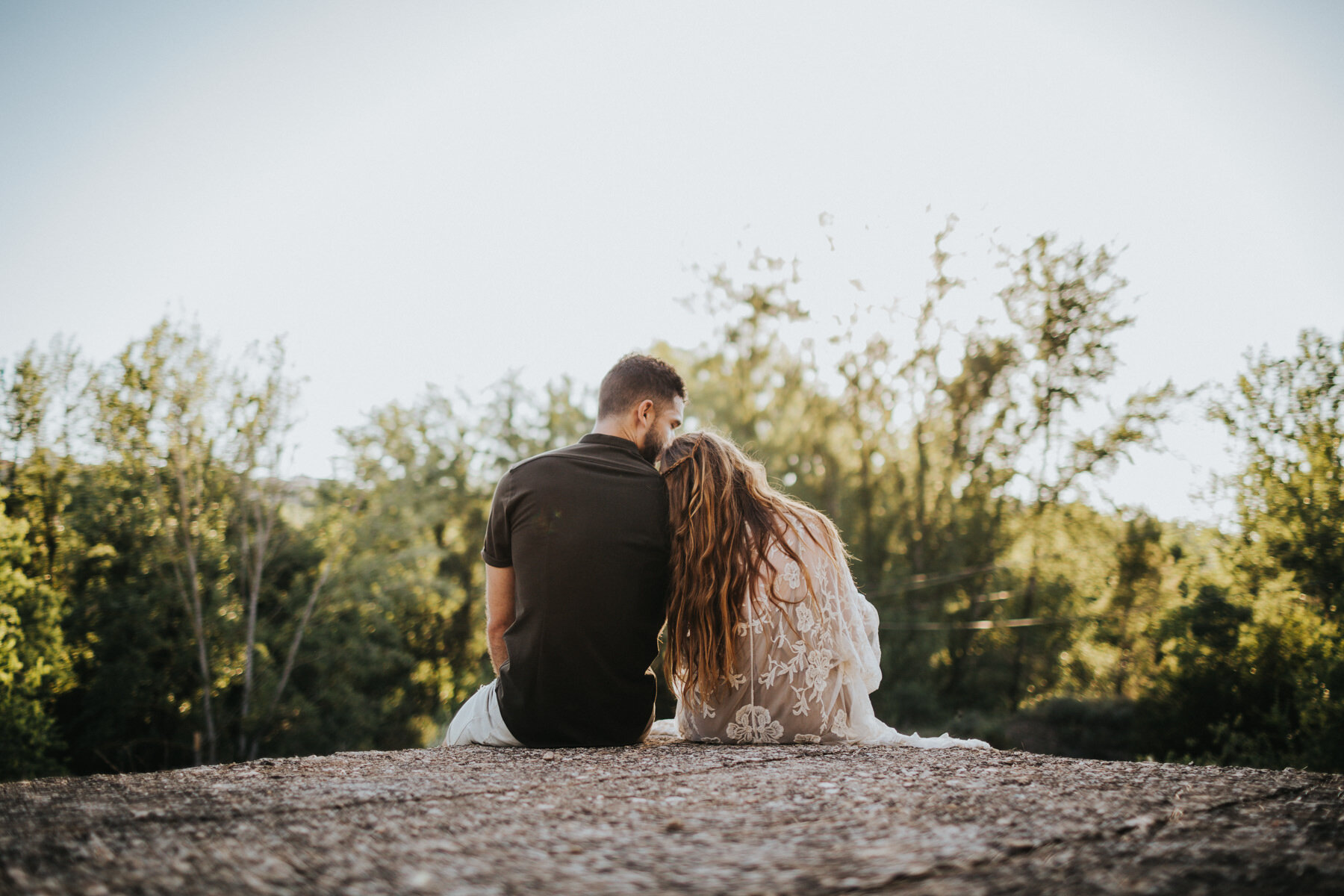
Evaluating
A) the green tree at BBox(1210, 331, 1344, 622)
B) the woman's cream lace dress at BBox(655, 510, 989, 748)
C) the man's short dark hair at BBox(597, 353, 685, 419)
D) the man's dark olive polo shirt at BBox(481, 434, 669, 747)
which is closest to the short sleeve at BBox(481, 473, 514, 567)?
the man's dark olive polo shirt at BBox(481, 434, 669, 747)

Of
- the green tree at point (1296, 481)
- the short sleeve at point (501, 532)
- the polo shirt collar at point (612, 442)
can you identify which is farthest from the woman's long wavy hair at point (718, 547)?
the green tree at point (1296, 481)

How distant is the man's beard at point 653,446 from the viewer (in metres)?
3.56

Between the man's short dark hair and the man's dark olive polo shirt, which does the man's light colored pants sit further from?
the man's short dark hair

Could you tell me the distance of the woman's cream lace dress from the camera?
320 cm

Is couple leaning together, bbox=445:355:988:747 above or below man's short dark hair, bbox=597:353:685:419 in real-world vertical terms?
below

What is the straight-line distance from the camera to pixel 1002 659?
2300 centimetres

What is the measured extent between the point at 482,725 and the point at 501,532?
853mm

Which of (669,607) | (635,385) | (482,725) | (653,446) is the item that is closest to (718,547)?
(669,607)

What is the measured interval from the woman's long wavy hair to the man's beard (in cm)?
27

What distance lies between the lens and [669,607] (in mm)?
3193

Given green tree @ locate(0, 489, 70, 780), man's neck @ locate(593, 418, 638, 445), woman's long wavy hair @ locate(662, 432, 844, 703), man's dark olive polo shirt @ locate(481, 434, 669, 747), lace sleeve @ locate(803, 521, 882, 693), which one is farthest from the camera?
green tree @ locate(0, 489, 70, 780)

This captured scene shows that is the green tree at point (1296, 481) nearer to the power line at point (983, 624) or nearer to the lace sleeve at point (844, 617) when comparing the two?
the power line at point (983, 624)

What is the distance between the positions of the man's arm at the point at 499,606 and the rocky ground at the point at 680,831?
3.24ft

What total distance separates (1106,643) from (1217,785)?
75.4ft
